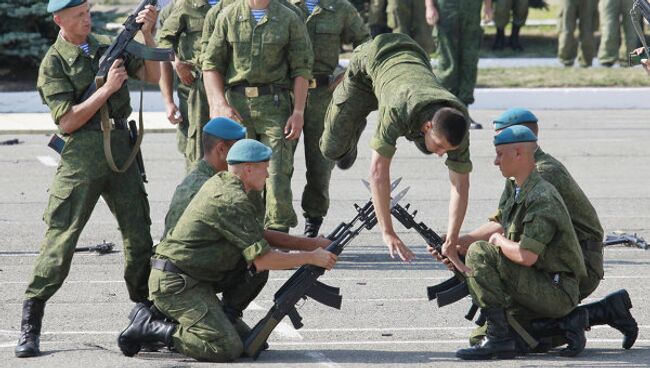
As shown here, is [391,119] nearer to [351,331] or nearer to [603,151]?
[351,331]

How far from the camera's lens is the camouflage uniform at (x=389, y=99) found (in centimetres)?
865

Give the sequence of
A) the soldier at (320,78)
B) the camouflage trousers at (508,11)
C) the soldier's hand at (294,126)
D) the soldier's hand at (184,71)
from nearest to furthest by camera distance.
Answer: the soldier's hand at (294,126), the soldier's hand at (184,71), the soldier at (320,78), the camouflage trousers at (508,11)

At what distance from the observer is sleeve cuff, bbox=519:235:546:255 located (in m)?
8.45

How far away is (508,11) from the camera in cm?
2525

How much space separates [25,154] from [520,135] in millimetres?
9933

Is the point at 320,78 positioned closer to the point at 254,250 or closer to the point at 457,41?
the point at 254,250

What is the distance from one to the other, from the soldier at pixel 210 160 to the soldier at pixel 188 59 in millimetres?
2672

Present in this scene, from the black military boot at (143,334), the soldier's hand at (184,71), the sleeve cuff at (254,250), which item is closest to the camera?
the sleeve cuff at (254,250)

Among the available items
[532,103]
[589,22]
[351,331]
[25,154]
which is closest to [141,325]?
[351,331]

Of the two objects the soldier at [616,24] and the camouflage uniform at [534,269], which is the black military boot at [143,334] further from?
the soldier at [616,24]

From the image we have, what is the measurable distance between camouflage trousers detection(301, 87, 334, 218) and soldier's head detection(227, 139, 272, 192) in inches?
142

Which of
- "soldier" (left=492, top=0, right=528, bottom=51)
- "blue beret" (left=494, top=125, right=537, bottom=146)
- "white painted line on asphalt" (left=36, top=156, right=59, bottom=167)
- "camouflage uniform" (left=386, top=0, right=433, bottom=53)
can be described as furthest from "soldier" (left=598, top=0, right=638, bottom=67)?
"blue beret" (left=494, top=125, right=537, bottom=146)

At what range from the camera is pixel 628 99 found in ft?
71.7

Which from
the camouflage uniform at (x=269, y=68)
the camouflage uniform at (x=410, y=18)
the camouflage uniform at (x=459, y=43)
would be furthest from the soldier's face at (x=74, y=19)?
the camouflage uniform at (x=410, y=18)
